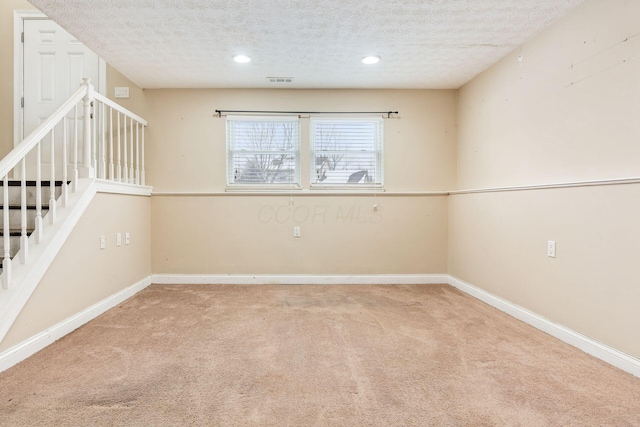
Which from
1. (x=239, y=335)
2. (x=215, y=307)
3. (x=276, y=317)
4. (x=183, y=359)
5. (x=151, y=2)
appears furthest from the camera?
(x=215, y=307)

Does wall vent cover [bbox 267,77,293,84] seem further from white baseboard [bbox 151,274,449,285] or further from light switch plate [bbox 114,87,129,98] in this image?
white baseboard [bbox 151,274,449,285]

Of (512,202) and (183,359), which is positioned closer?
(183,359)

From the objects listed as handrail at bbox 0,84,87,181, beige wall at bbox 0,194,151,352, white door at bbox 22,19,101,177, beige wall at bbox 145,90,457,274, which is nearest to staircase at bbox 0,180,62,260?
beige wall at bbox 0,194,151,352

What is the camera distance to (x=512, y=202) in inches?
109

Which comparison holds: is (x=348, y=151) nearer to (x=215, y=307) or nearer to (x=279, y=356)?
(x=215, y=307)

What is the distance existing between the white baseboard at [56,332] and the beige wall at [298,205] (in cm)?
85

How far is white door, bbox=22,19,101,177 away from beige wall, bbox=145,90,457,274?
75 centimetres

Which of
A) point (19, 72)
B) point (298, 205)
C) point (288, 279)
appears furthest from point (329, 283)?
point (19, 72)

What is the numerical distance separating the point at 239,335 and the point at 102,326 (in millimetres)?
1080

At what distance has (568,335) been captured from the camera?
2.18 meters

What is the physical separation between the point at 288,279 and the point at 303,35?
250 cm

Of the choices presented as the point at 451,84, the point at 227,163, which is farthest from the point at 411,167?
the point at 227,163

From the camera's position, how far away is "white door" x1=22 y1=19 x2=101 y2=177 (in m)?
3.61

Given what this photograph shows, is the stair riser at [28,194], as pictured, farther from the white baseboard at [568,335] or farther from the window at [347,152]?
the white baseboard at [568,335]
